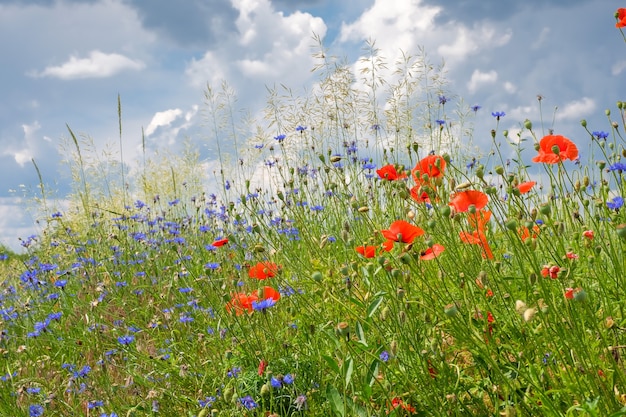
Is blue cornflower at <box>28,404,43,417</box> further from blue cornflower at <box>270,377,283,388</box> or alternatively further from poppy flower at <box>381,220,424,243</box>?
poppy flower at <box>381,220,424,243</box>

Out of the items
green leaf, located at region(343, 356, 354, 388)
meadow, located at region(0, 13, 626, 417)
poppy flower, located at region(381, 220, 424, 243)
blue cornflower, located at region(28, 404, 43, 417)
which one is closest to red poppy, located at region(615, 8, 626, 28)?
meadow, located at region(0, 13, 626, 417)

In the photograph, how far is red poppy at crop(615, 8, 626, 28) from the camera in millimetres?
2406

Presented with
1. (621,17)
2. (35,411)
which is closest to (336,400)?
(35,411)

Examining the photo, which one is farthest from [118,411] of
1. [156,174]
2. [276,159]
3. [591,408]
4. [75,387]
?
[156,174]

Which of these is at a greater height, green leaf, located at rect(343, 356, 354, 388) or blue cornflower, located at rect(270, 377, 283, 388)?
green leaf, located at rect(343, 356, 354, 388)

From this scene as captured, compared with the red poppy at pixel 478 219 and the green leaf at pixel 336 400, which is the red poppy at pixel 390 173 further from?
the green leaf at pixel 336 400

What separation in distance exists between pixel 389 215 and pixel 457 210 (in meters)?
1.82

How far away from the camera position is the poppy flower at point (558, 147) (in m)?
2.15

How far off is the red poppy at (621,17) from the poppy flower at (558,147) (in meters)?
0.61

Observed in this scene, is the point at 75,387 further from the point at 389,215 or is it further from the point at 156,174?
the point at 156,174

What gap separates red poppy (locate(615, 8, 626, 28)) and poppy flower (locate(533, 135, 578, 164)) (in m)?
0.61

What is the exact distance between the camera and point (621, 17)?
8.00ft

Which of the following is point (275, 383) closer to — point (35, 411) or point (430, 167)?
point (430, 167)

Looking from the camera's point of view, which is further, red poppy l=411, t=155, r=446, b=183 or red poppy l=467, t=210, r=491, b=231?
red poppy l=411, t=155, r=446, b=183
